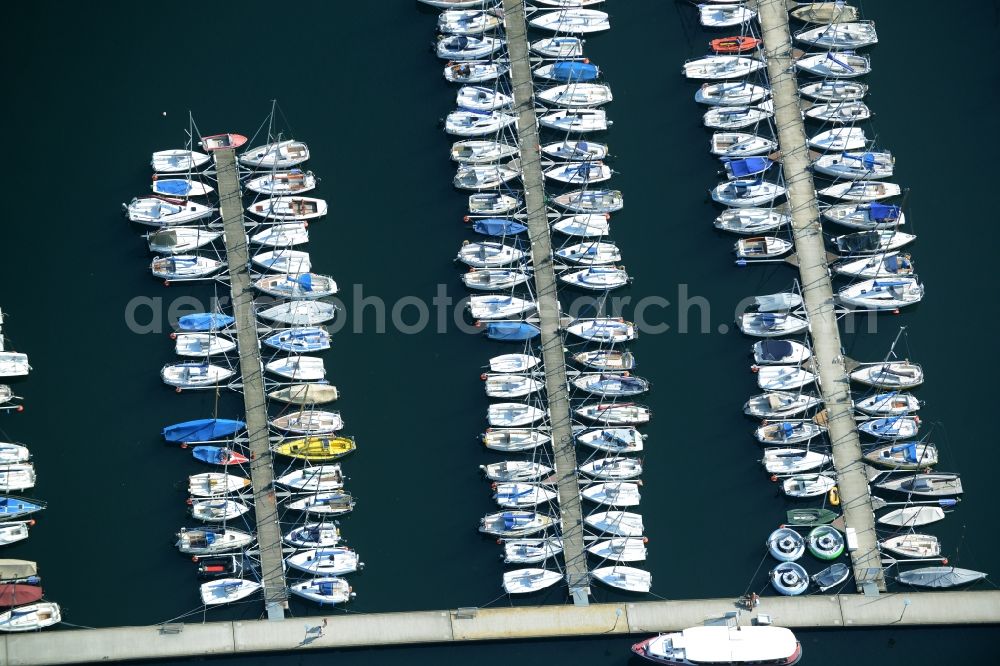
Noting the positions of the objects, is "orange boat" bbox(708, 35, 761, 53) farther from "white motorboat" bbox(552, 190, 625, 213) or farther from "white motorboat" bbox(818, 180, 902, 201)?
"white motorboat" bbox(552, 190, 625, 213)

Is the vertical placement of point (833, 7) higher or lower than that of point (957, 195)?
higher

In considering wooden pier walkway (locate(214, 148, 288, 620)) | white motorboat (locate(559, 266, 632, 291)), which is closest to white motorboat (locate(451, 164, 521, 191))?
white motorboat (locate(559, 266, 632, 291))

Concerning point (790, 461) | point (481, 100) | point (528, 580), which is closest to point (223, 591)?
point (528, 580)

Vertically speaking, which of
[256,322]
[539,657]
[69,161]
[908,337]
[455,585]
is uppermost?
[69,161]

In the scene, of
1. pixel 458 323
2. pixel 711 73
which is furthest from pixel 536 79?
pixel 458 323

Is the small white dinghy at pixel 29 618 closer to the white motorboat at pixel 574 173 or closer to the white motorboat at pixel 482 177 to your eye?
→ the white motorboat at pixel 482 177

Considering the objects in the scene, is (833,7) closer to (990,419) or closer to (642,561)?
(990,419)

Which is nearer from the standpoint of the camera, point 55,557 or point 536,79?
point 55,557
